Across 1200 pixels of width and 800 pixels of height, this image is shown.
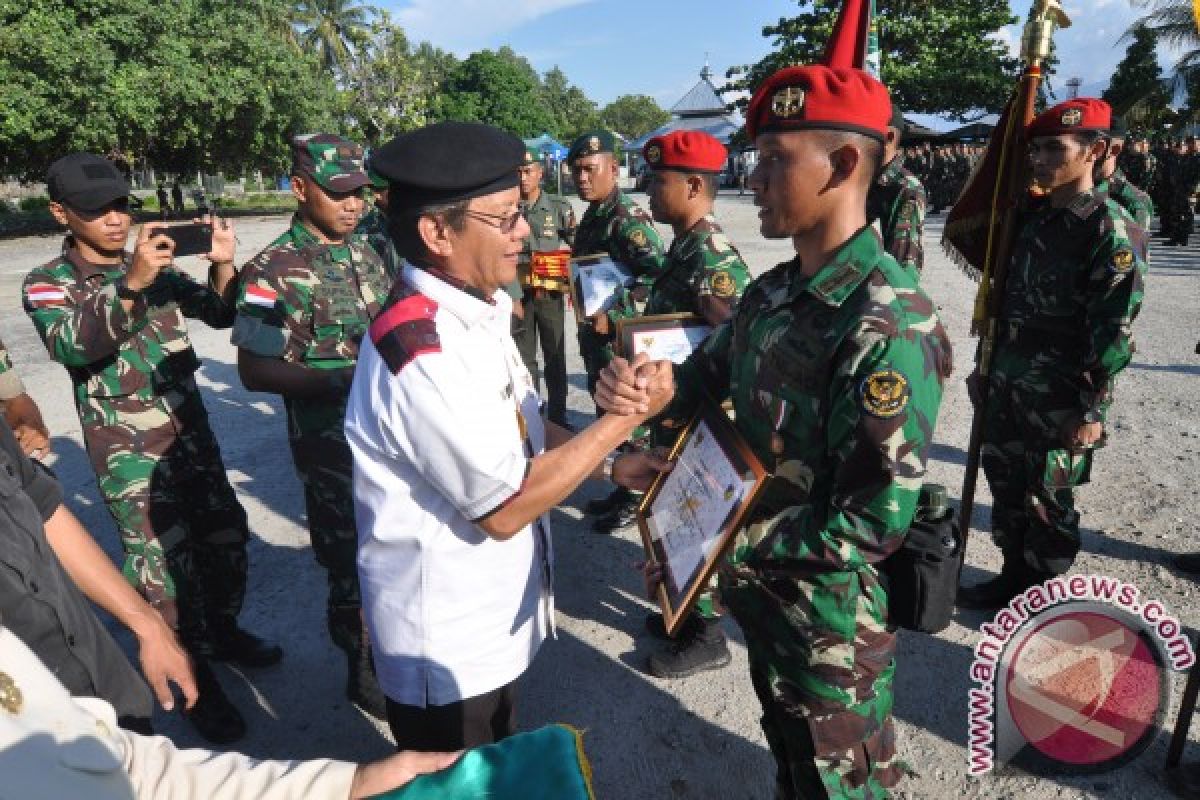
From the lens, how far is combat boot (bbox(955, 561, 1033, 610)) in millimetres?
3549

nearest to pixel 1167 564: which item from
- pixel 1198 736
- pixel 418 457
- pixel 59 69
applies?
pixel 1198 736

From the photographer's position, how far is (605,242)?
5121mm

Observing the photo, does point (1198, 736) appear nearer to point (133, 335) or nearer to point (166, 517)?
point (166, 517)

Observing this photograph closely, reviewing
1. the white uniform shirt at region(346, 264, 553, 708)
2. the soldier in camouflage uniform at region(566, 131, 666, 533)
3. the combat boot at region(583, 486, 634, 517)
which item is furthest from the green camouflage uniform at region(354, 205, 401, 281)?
the white uniform shirt at region(346, 264, 553, 708)

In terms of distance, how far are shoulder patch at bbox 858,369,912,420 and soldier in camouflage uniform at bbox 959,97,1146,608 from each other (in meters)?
2.13

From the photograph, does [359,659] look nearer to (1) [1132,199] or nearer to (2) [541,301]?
(2) [541,301]

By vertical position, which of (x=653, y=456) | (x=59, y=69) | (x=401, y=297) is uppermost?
(x=59, y=69)

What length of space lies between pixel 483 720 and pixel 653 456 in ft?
2.82

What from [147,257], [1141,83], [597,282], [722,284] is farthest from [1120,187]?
[1141,83]

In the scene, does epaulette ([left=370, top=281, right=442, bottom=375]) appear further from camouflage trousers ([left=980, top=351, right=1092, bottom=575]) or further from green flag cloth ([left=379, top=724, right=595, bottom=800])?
camouflage trousers ([left=980, top=351, right=1092, bottom=575])

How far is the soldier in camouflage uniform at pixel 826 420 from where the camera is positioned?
1.52 metres

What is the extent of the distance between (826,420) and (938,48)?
3362 cm

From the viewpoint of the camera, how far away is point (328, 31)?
45.0m

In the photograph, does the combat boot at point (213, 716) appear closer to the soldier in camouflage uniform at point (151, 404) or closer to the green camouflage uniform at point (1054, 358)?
the soldier in camouflage uniform at point (151, 404)
